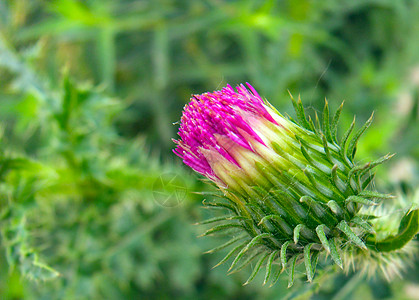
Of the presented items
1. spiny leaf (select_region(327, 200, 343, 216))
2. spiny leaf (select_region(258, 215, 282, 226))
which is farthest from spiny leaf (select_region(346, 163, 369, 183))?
spiny leaf (select_region(258, 215, 282, 226))

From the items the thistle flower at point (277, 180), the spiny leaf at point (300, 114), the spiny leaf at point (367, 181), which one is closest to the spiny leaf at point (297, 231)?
the thistle flower at point (277, 180)

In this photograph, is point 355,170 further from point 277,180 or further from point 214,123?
point 214,123

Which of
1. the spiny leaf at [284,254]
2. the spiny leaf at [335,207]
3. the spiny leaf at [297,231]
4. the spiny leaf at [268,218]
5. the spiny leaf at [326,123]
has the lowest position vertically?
the spiny leaf at [284,254]

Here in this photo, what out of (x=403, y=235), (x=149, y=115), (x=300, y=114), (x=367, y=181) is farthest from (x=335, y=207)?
(x=149, y=115)

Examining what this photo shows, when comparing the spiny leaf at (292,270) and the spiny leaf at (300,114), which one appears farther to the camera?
the spiny leaf at (300,114)

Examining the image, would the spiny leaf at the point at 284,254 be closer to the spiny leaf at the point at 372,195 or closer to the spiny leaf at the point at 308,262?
the spiny leaf at the point at 308,262

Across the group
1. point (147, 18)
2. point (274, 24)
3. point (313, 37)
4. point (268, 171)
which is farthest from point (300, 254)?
point (147, 18)

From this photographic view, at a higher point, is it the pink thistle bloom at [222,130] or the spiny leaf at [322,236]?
the pink thistle bloom at [222,130]
